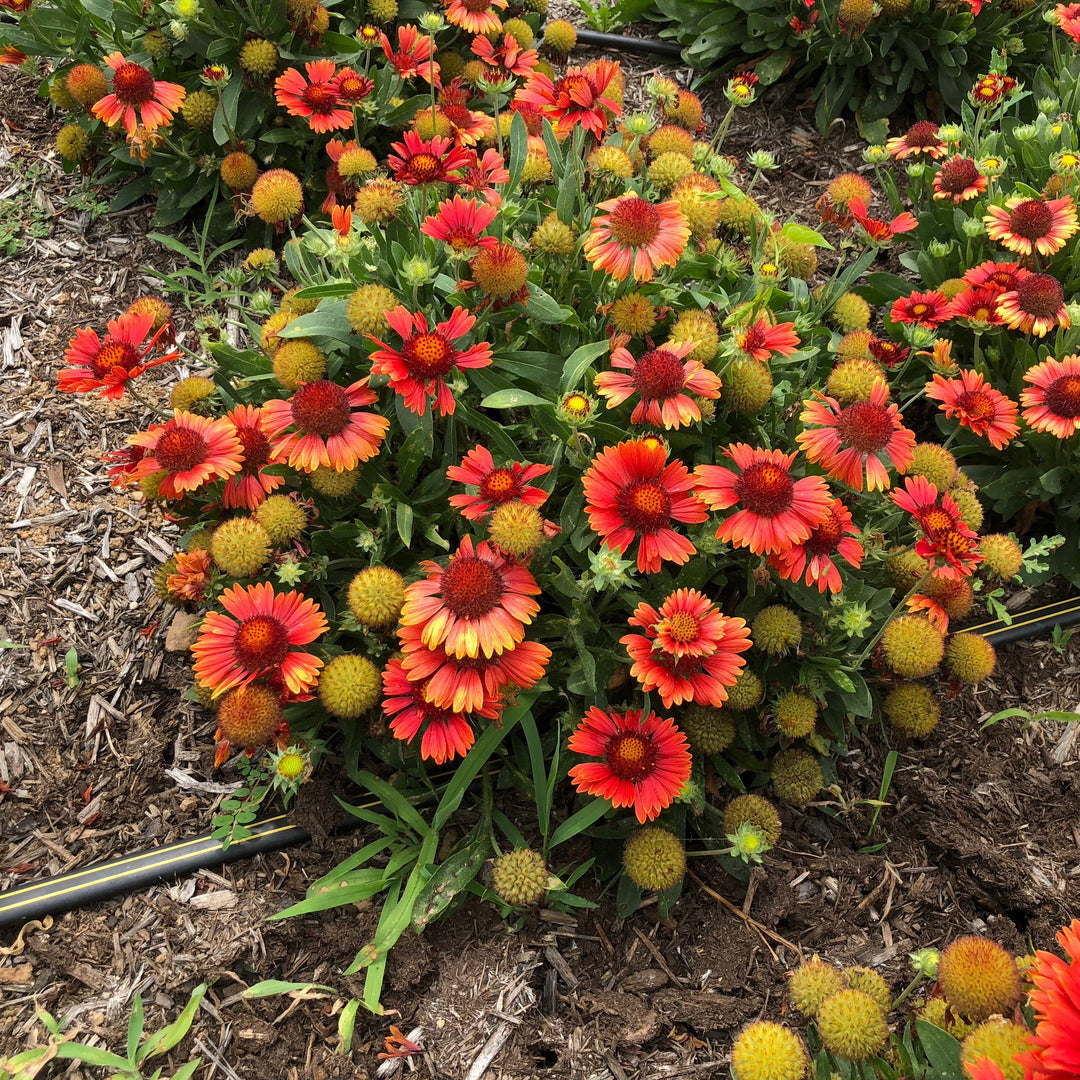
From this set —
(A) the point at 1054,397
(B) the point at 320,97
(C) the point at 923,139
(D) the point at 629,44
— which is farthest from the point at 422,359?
(D) the point at 629,44

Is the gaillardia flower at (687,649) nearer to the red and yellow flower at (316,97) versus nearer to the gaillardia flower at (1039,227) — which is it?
the gaillardia flower at (1039,227)

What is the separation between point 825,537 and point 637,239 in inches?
29.2

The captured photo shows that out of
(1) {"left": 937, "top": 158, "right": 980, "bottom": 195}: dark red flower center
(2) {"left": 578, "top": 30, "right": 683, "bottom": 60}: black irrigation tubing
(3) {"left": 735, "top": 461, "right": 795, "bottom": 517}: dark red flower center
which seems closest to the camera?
(3) {"left": 735, "top": 461, "right": 795, "bottom": 517}: dark red flower center

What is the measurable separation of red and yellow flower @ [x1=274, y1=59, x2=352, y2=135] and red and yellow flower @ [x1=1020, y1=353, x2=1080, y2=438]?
2.15m

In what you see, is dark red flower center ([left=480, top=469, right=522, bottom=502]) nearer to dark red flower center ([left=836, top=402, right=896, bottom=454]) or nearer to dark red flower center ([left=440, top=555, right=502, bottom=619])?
dark red flower center ([left=440, top=555, right=502, bottom=619])

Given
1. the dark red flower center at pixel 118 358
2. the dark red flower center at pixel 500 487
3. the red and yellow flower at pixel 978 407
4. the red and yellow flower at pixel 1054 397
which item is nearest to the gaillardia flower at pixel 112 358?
the dark red flower center at pixel 118 358

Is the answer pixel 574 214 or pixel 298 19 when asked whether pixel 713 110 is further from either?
pixel 574 214

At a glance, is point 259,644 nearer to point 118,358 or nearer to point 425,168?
point 118,358

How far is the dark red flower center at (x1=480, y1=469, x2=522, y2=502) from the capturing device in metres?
1.77

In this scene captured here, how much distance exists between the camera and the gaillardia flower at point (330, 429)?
183 cm

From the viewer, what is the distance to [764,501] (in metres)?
1.76

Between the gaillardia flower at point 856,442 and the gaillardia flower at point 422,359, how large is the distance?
2.30 feet

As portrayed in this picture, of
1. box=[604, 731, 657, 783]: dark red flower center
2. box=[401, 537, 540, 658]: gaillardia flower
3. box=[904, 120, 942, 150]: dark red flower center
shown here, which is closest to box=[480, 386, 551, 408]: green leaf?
box=[401, 537, 540, 658]: gaillardia flower

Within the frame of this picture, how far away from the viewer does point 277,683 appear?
1.82 m
